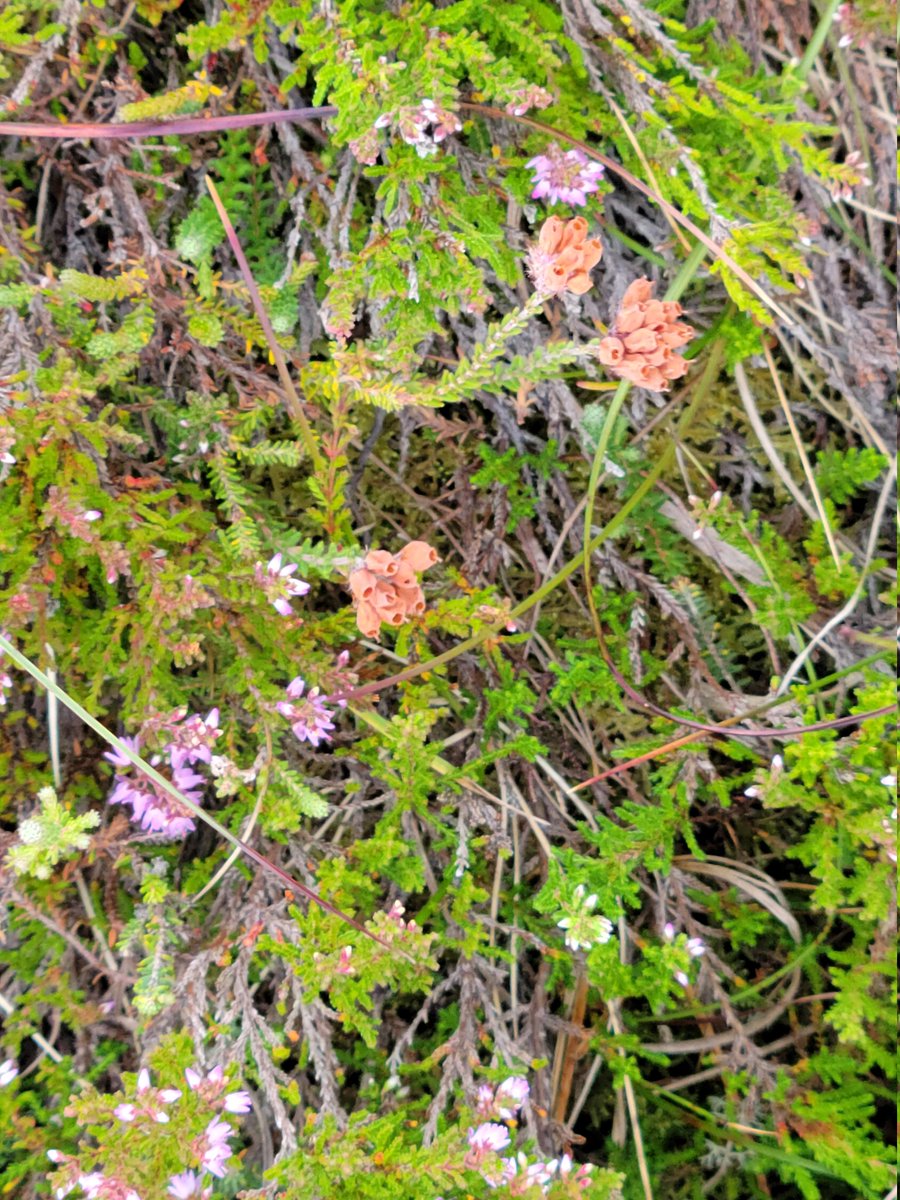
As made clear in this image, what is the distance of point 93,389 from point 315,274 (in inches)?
27.6

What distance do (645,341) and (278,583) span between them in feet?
3.07

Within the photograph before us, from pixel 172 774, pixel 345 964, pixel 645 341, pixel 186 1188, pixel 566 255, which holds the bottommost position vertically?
pixel 186 1188

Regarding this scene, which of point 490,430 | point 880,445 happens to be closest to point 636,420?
point 490,430

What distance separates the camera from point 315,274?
7.99ft

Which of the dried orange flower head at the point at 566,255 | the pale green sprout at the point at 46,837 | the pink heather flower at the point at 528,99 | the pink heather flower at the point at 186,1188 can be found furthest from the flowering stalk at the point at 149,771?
the pink heather flower at the point at 528,99

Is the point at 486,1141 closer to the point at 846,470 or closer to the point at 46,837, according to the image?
the point at 46,837

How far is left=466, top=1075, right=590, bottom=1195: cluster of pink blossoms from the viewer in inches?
71.6

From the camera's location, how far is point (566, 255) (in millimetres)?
1729

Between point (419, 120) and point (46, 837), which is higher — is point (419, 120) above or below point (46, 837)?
above

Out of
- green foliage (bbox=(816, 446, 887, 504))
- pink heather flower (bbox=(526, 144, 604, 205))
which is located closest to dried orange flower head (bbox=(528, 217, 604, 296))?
pink heather flower (bbox=(526, 144, 604, 205))

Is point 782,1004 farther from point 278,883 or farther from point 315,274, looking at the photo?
point 315,274

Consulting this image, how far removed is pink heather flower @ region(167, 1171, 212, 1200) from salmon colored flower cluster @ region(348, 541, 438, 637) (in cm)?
121

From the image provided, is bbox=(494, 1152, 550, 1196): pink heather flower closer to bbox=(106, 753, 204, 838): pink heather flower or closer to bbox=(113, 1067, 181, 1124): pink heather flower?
bbox=(113, 1067, 181, 1124): pink heather flower

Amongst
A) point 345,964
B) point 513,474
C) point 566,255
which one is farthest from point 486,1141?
point 566,255
